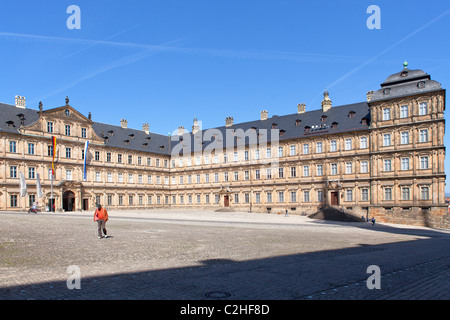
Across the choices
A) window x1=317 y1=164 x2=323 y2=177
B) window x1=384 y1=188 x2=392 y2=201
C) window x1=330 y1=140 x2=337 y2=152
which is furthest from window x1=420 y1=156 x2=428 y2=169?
window x1=317 y1=164 x2=323 y2=177

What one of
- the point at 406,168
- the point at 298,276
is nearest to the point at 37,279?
the point at 298,276

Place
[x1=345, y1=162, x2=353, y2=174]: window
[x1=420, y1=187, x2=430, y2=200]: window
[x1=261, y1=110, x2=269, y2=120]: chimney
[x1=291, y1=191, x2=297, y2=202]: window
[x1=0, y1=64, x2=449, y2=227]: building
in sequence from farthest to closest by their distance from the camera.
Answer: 1. [x1=261, y1=110, x2=269, y2=120]: chimney
2. [x1=291, y1=191, x2=297, y2=202]: window
3. [x1=345, y1=162, x2=353, y2=174]: window
4. [x1=0, y1=64, x2=449, y2=227]: building
5. [x1=420, y1=187, x2=430, y2=200]: window

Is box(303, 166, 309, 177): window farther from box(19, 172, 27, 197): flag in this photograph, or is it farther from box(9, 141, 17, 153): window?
box(9, 141, 17, 153): window

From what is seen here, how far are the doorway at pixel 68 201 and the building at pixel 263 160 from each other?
184 mm

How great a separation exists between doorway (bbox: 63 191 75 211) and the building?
0.18m

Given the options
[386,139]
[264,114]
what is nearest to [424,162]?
[386,139]

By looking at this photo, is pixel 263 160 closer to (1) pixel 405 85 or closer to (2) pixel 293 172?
(2) pixel 293 172

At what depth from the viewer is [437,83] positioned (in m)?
49.8

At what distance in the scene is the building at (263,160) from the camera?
51.0 meters

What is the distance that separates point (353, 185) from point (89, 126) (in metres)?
43.1

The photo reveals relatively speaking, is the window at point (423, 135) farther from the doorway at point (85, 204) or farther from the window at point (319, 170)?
the doorway at point (85, 204)

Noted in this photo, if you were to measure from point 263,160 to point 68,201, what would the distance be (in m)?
31.9

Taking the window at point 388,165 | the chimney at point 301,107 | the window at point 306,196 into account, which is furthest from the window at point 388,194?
the chimney at point 301,107

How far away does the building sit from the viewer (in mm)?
50969
